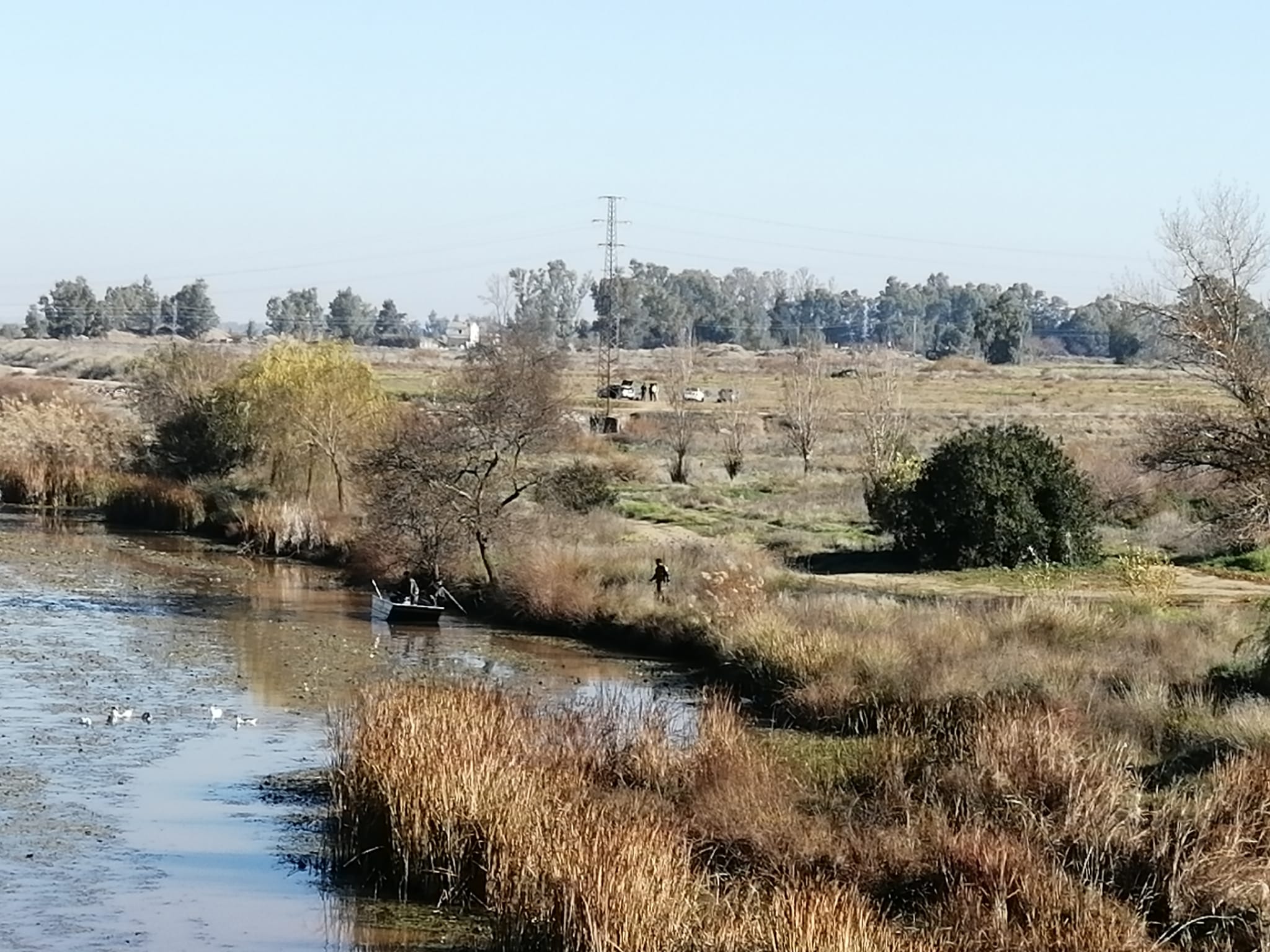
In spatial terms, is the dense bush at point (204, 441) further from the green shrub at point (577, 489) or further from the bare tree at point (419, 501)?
the bare tree at point (419, 501)

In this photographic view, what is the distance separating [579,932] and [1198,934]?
5.05 m

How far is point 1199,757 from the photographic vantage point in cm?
1994

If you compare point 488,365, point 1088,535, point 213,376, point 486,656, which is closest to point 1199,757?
point 486,656

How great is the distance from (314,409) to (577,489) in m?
11.2

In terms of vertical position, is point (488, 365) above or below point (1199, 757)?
above

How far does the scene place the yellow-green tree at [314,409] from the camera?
172ft

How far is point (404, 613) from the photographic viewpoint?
36.8 m

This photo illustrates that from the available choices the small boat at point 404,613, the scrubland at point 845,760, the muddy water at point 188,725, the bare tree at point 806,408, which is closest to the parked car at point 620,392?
the bare tree at point 806,408

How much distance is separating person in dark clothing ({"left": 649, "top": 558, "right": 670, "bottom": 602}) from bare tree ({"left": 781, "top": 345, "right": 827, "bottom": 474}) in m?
28.1

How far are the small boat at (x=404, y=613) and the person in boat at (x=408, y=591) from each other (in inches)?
6.1

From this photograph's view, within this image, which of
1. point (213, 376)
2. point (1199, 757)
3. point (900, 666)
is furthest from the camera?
point (213, 376)

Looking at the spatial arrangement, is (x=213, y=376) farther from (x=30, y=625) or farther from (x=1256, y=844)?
(x=1256, y=844)

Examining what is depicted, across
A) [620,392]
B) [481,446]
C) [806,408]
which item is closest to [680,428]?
[806,408]

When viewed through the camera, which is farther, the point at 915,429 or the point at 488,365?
the point at 915,429
